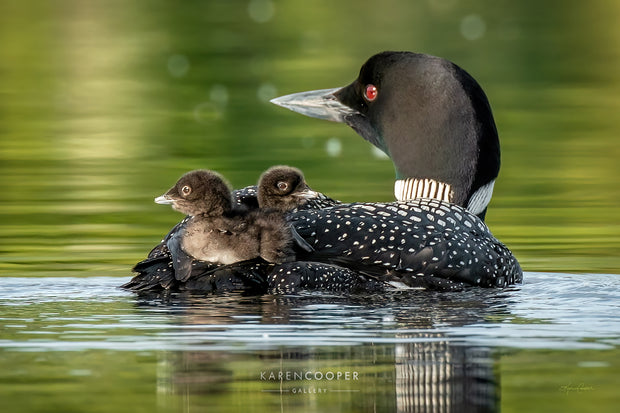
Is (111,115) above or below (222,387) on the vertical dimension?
above

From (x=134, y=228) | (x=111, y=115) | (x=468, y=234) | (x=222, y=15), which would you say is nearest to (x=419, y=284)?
(x=468, y=234)

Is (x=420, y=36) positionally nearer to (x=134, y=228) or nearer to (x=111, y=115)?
(x=111, y=115)

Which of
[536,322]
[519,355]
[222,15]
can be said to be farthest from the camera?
[222,15]

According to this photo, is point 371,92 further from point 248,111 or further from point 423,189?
point 248,111

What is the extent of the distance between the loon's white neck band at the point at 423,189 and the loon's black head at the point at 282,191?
1217 mm

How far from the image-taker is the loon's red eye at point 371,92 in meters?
7.97

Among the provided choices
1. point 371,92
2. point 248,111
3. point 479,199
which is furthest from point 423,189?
point 248,111

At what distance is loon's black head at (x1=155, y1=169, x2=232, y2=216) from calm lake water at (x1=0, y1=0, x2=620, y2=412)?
15.0 inches

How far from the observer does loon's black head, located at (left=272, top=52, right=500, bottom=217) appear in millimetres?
7566

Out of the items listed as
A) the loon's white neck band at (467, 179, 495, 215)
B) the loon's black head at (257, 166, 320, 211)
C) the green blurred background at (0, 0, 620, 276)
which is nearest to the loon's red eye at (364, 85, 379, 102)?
the loon's white neck band at (467, 179, 495, 215)

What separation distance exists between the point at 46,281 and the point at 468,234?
1.88m

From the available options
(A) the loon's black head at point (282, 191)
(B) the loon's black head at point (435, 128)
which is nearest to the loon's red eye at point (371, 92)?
(B) the loon's black head at point (435, 128)

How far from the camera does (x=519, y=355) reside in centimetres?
500

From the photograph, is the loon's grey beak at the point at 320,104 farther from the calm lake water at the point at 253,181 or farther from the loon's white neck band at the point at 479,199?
the calm lake water at the point at 253,181
